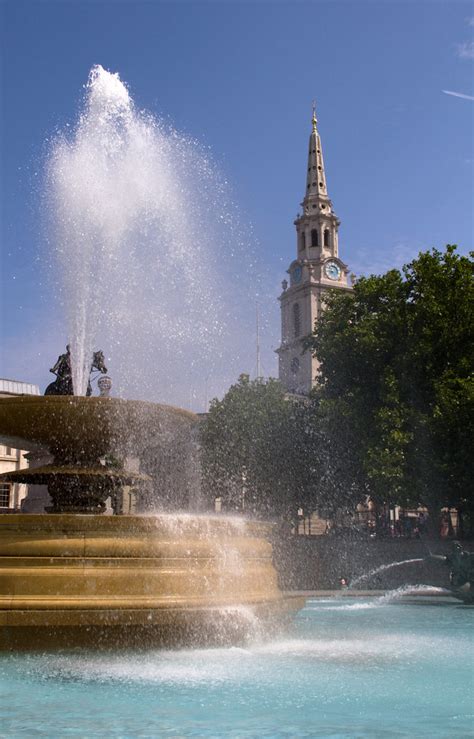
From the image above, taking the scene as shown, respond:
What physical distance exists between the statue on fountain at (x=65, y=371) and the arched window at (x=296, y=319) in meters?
74.3

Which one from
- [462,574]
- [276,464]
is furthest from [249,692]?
[276,464]

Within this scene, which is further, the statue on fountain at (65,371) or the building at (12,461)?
the building at (12,461)

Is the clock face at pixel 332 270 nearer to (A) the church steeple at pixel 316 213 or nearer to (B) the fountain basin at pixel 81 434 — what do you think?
(A) the church steeple at pixel 316 213

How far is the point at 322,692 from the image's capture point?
20.0ft

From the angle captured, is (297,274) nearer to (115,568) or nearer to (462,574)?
(462,574)

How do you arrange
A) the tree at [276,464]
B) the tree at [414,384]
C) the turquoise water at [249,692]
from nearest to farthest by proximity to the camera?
the turquoise water at [249,692], the tree at [414,384], the tree at [276,464]

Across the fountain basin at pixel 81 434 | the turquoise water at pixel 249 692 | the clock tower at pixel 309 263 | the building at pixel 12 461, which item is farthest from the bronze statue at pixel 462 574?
the clock tower at pixel 309 263

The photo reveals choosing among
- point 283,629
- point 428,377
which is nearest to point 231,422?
point 428,377

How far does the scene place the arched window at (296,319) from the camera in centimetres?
8650

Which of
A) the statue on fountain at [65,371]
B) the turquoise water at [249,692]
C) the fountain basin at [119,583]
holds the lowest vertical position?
the turquoise water at [249,692]

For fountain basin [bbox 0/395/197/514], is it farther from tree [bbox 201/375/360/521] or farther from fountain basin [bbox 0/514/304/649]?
tree [bbox 201/375/360/521]

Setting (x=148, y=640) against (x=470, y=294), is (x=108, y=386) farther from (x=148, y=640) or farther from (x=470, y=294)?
(x=148, y=640)

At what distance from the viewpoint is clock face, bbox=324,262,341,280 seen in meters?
86.2

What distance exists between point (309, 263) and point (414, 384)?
195ft
